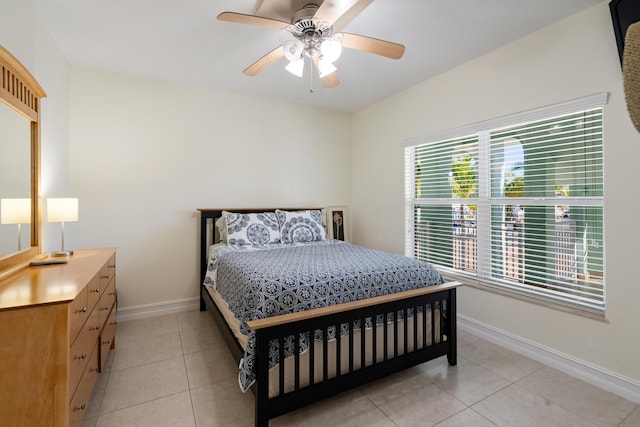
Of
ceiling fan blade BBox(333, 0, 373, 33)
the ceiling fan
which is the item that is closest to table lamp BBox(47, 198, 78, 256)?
the ceiling fan

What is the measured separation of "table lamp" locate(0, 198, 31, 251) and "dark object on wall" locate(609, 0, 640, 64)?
3.49m

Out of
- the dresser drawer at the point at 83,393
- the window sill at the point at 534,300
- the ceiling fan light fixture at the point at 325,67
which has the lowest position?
the dresser drawer at the point at 83,393

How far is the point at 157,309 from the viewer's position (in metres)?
3.14

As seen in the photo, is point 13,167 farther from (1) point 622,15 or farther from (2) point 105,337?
(1) point 622,15

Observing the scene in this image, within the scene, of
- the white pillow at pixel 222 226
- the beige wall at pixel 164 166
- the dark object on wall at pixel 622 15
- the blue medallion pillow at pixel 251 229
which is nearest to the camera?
the dark object on wall at pixel 622 15

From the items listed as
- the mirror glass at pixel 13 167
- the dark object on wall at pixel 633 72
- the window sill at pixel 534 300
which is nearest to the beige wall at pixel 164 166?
the mirror glass at pixel 13 167

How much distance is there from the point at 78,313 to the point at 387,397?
1.73 meters

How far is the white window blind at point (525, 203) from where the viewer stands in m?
2.07

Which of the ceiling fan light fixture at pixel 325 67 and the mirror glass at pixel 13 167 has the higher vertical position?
the ceiling fan light fixture at pixel 325 67

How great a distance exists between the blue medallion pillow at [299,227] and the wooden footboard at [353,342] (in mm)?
1524

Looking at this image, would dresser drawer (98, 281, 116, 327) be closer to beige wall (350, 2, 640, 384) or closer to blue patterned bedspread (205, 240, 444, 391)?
blue patterned bedspread (205, 240, 444, 391)

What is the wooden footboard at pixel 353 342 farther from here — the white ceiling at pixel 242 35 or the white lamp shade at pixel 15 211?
the white ceiling at pixel 242 35

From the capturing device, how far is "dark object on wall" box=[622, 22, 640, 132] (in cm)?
48

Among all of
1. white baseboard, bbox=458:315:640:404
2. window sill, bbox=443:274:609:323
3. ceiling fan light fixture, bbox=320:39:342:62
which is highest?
ceiling fan light fixture, bbox=320:39:342:62
